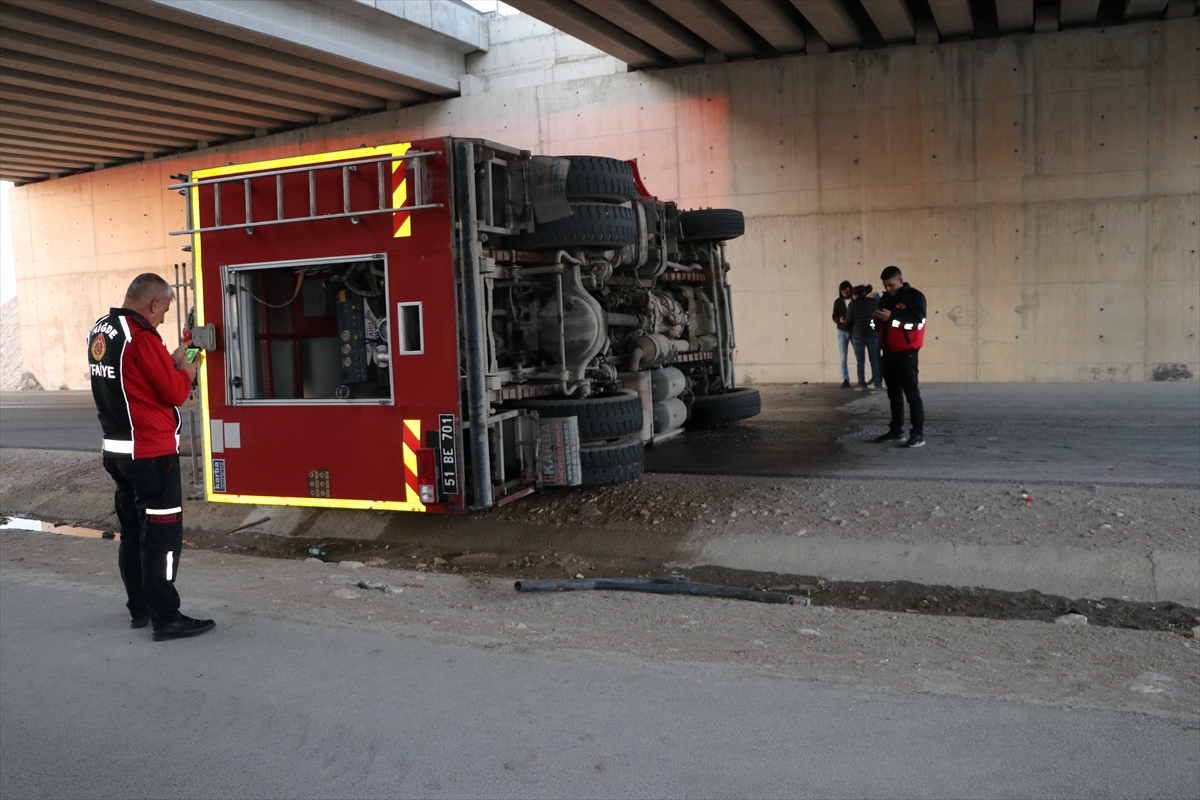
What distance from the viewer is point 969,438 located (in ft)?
34.6

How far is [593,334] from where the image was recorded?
26.2 ft

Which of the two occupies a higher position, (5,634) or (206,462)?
(206,462)

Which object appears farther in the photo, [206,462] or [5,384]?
[5,384]

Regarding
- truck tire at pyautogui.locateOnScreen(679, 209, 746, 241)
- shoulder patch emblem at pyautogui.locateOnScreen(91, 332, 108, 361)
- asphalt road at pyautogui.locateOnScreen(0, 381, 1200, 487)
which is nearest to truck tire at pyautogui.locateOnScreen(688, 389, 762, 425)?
asphalt road at pyautogui.locateOnScreen(0, 381, 1200, 487)

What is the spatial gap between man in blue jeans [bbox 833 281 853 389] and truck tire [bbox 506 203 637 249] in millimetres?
9877

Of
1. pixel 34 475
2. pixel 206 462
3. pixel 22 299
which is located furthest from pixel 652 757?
pixel 22 299

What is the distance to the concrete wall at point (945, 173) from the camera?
56.6 feet

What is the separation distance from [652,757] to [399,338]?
434cm

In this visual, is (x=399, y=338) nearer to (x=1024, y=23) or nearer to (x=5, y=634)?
(x=5, y=634)

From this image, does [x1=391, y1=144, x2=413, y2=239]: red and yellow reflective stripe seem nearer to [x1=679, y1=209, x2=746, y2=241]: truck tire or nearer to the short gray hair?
the short gray hair

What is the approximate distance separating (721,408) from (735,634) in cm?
641

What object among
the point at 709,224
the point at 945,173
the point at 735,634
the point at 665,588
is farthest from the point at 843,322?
the point at 735,634

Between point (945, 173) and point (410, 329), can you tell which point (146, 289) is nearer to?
point (410, 329)

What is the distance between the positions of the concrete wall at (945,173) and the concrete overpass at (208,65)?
75.9 inches
